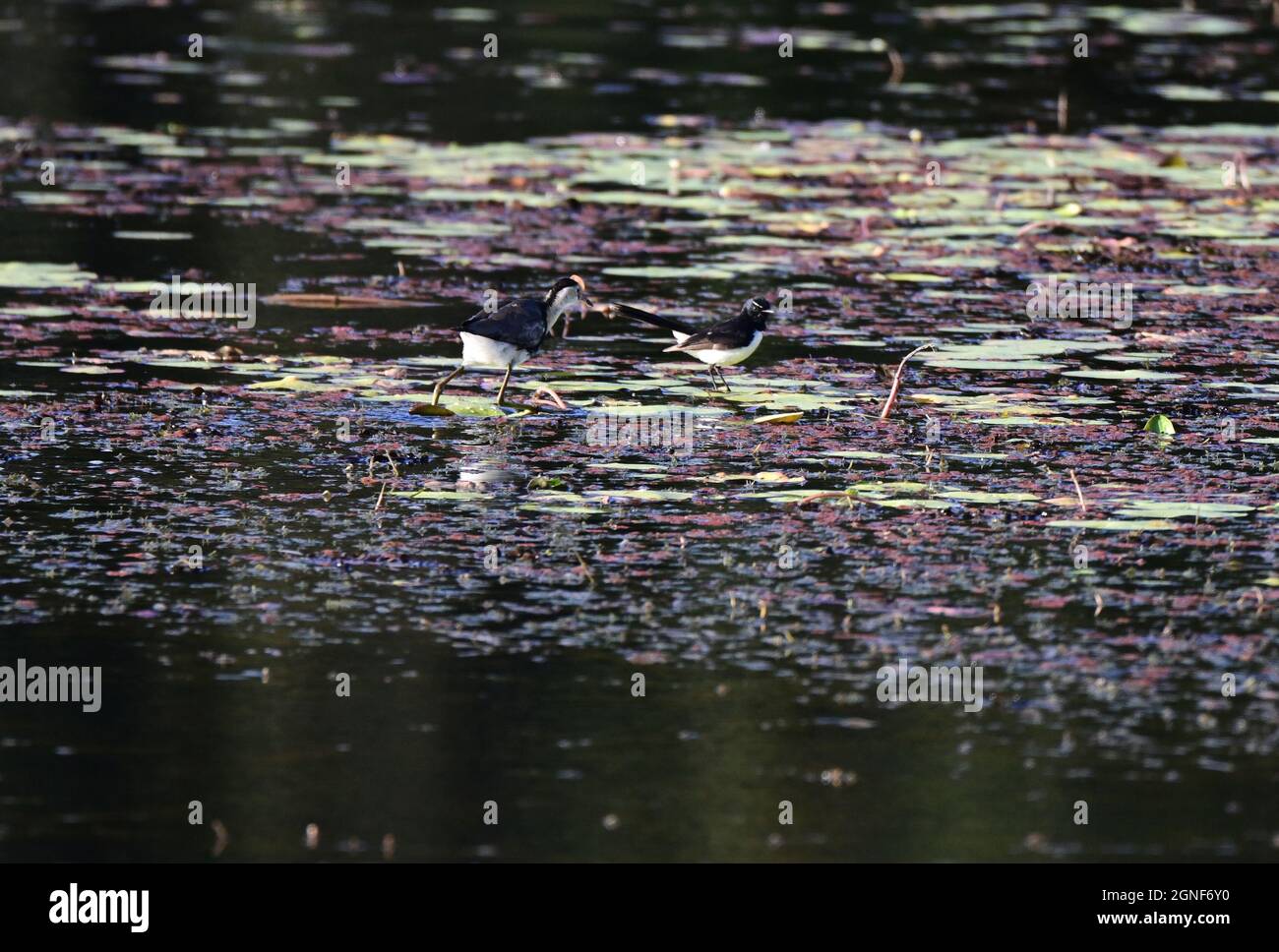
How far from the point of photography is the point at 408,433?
390 inches

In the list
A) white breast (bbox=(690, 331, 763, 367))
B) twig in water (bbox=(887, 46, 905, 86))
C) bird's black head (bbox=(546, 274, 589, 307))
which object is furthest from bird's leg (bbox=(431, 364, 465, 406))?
twig in water (bbox=(887, 46, 905, 86))

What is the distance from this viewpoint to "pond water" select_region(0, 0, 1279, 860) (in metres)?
6.16

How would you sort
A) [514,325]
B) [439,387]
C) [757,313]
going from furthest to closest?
[757,313] < [514,325] < [439,387]

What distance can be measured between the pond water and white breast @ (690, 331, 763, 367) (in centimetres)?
18

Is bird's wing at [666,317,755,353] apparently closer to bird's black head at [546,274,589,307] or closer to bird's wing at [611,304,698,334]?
bird's wing at [611,304,698,334]

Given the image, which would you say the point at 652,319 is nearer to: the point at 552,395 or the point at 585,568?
the point at 552,395

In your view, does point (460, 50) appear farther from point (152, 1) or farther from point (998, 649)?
point (998, 649)

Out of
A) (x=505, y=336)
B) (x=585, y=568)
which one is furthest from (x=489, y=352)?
(x=585, y=568)

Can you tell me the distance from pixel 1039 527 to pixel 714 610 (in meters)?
1.53

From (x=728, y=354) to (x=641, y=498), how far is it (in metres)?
A: 2.05

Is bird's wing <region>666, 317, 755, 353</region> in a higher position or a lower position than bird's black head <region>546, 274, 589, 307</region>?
lower

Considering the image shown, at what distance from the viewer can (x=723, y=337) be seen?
10.7 m

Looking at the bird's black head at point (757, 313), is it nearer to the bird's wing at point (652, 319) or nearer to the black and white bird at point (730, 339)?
the black and white bird at point (730, 339)

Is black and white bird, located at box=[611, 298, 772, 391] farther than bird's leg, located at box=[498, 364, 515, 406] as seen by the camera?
Yes
